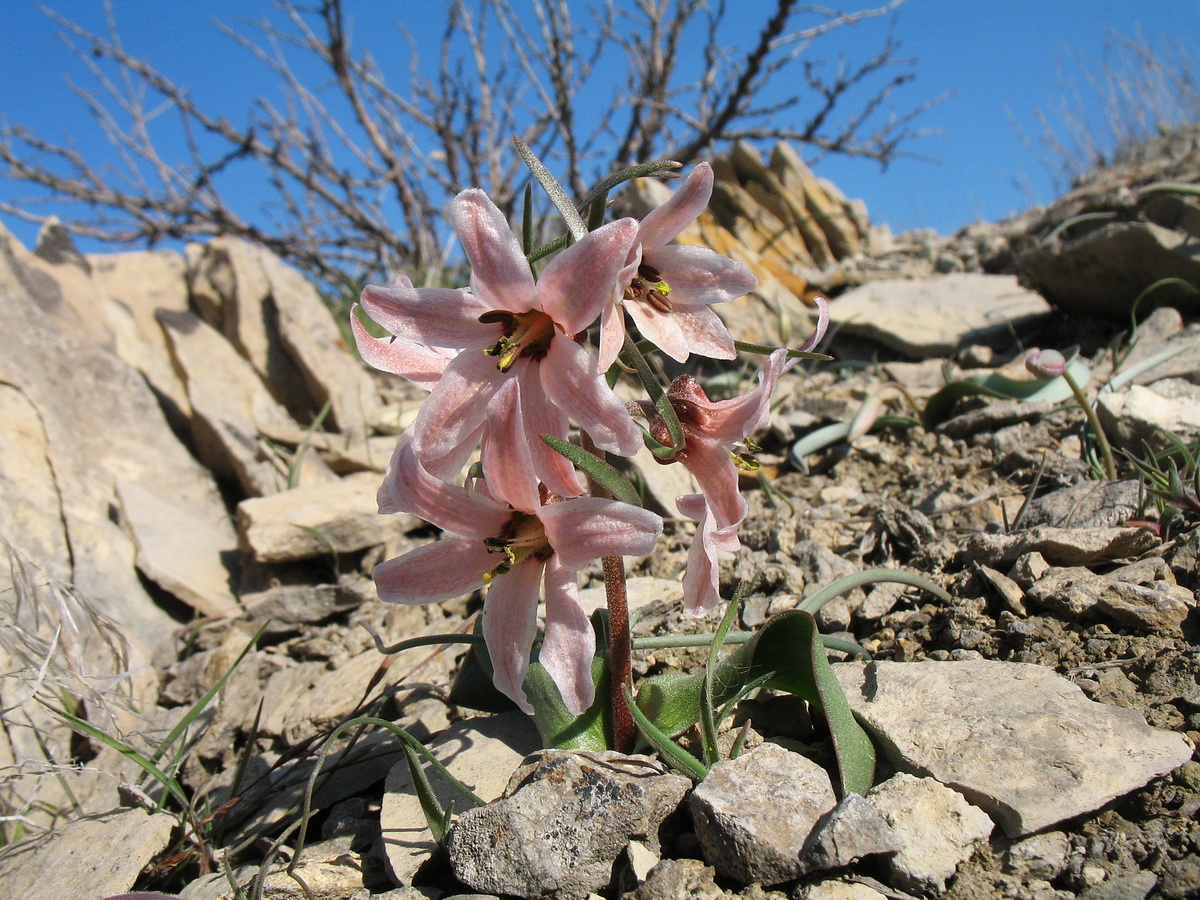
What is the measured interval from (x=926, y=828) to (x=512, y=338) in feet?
3.77

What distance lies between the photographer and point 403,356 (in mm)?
1667

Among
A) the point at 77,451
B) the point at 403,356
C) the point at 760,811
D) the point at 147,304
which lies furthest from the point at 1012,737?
the point at 147,304

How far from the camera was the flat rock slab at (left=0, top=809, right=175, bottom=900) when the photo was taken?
5.76 ft

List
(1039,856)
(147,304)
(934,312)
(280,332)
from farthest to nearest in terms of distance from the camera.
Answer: (934,312) → (280,332) → (147,304) → (1039,856)

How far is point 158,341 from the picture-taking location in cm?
448

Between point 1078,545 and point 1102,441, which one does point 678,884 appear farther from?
point 1102,441

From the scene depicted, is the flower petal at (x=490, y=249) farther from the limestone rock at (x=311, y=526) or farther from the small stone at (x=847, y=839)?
the limestone rock at (x=311, y=526)

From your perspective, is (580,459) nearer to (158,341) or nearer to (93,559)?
(93,559)

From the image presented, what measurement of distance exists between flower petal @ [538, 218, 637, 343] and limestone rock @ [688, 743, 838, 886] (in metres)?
0.89

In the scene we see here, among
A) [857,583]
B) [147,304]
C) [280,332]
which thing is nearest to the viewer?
[857,583]

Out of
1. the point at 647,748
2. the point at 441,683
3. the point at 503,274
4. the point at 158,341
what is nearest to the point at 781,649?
the point at 647,748

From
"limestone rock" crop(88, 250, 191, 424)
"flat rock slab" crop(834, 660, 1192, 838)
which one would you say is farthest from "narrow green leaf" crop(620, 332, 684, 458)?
"limestone rock" crop(88, 250, 191, 424)

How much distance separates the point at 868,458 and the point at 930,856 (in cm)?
234

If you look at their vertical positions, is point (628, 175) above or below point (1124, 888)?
above
